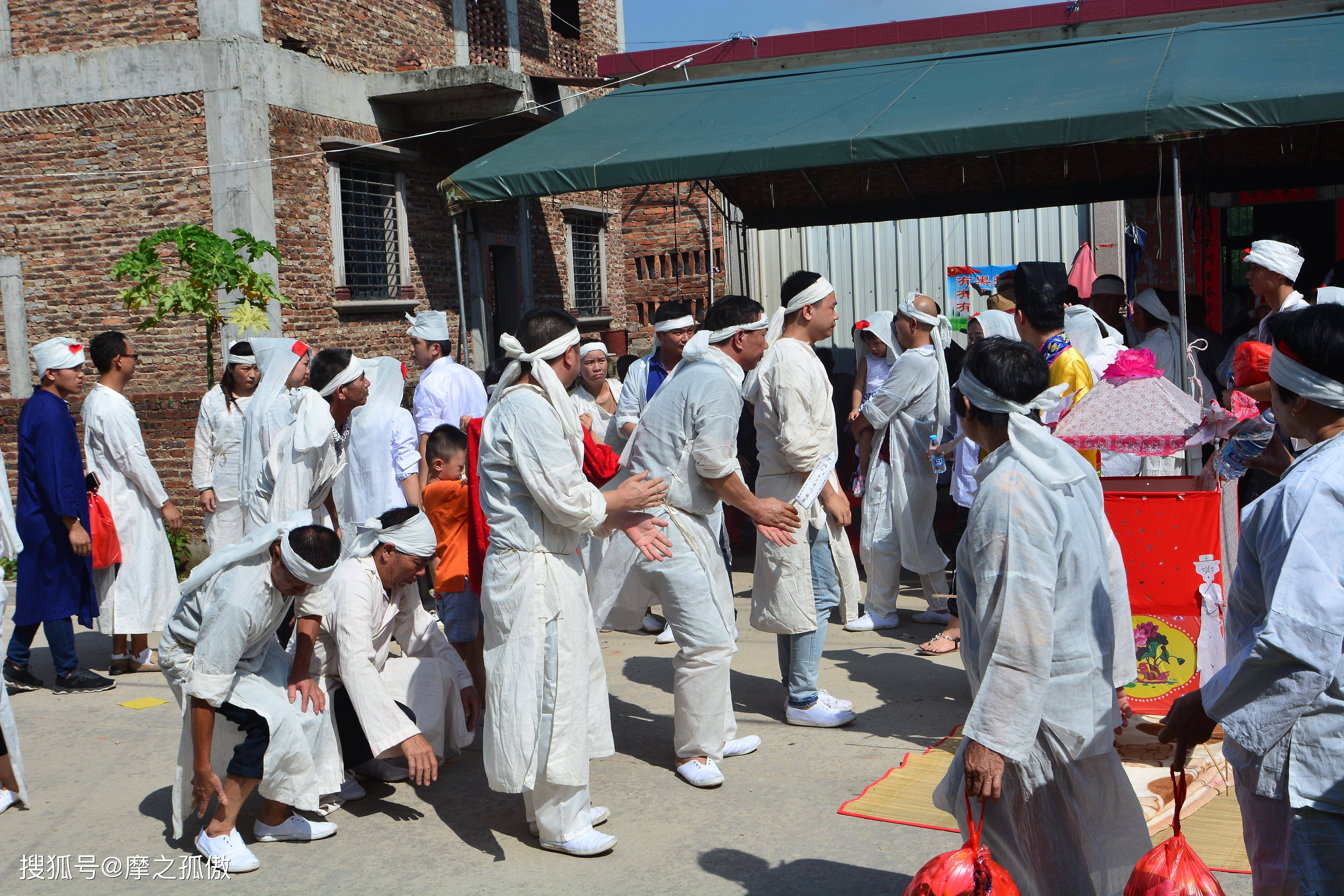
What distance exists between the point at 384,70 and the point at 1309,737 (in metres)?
12.4

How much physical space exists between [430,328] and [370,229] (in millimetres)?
5319

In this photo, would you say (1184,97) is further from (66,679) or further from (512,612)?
(66,679)

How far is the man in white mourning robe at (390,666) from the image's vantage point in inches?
165

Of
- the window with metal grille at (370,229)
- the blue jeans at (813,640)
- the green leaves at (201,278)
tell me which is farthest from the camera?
the window with metal grille at (370,229)

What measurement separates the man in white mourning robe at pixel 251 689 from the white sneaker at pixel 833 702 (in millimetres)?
2208

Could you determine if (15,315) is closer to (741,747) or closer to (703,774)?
(741,747)

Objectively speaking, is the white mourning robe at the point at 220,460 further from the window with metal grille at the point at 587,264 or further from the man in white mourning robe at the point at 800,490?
the window with metal grille at the point at 587,264

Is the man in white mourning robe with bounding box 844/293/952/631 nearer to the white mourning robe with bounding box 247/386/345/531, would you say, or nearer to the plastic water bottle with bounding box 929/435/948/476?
the plastic water bottle with bounding box 929/435/948/476

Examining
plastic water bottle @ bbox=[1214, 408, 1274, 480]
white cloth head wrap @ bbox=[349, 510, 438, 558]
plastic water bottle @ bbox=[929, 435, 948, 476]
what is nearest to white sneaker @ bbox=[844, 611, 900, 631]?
plastic water bottle @ bbox=[929, 435, 948, 476]

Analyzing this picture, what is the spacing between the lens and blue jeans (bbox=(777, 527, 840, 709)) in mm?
5039

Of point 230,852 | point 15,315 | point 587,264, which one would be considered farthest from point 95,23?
point 230,852

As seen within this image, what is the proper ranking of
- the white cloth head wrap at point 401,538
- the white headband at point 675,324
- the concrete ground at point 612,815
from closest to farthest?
1. the concrete ground at point 612,815
2. the white cloth head wrap at point 401,538
3. the white headband at point 675,324

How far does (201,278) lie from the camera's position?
28.2 ft

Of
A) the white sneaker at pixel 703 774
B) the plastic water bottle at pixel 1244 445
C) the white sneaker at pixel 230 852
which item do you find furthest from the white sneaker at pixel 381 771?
the plastic water bottle at pixel 1244 445
